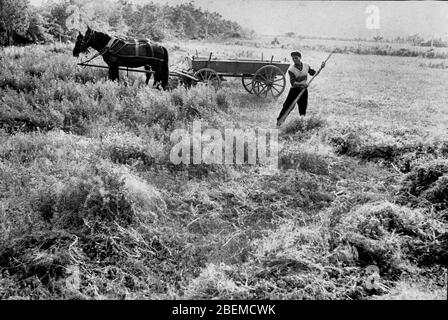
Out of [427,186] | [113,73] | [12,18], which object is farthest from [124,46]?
[12,18]

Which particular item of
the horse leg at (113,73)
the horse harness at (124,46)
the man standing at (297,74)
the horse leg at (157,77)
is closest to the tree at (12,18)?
the horse harness at (124,46)

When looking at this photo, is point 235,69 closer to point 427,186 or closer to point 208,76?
point 208,76

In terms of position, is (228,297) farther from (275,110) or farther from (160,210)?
(275,110)

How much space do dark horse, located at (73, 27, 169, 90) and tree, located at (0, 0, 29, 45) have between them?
9182 mm

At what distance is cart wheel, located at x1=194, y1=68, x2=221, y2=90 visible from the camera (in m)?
11.1

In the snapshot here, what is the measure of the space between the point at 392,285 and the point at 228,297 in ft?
5.57

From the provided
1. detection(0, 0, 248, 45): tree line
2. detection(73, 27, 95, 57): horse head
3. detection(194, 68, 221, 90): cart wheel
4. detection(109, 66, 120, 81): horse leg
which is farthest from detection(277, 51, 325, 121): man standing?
detection(0, 0, 248, 45): tree line

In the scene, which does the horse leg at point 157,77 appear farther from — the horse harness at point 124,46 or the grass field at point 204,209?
the grass field at point 204,209

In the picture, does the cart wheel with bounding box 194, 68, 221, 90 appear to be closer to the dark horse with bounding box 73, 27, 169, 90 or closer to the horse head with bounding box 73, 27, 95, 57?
the dark horse with bounding box 73, 27, 169, 90

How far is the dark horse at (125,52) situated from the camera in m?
10.2

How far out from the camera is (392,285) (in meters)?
3.96

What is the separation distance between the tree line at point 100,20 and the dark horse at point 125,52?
6654 millimetres

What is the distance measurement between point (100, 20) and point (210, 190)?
16.1 metres
